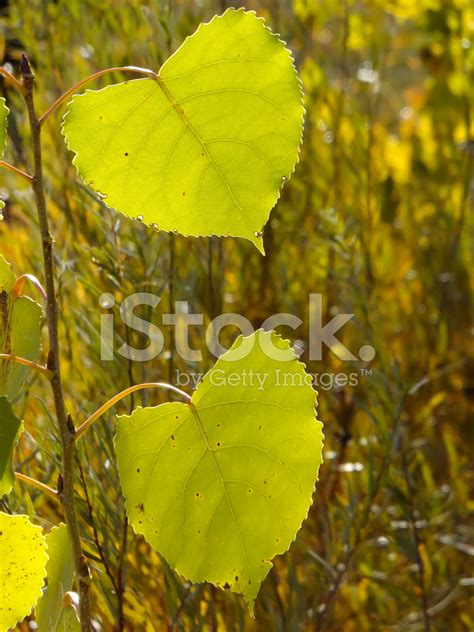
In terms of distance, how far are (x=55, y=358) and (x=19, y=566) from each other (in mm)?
116

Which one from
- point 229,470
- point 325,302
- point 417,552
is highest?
point 325,302

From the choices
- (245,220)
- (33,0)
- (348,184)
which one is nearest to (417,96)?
(348,184)

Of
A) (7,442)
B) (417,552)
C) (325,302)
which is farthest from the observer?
(325,302)

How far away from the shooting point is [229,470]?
1.72ft

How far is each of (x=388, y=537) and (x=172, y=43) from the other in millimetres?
629

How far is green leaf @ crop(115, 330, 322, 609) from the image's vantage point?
1.71 ft

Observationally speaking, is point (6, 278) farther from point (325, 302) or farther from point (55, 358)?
point (325, 302)

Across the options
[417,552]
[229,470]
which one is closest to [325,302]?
[417,552]

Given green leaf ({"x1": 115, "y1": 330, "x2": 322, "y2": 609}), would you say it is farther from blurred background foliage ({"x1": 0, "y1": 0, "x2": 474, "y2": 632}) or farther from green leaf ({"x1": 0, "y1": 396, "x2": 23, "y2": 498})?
blurred background foliage ({"x1": 0, "y1": 0, "x2": 474, "y2": 632})

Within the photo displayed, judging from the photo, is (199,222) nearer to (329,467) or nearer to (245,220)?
(245,220)

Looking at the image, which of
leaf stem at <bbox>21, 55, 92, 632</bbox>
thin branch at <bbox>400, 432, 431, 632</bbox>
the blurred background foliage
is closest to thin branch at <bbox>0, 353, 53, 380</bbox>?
leaf stem at <bbox>21, 55, 92, 632</bbox>

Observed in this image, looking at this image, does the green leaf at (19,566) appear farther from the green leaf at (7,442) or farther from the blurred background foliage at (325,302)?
the blurred background foliage at (325,302)

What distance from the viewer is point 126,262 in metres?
0.98

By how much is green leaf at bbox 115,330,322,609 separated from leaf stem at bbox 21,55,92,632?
34 mm
